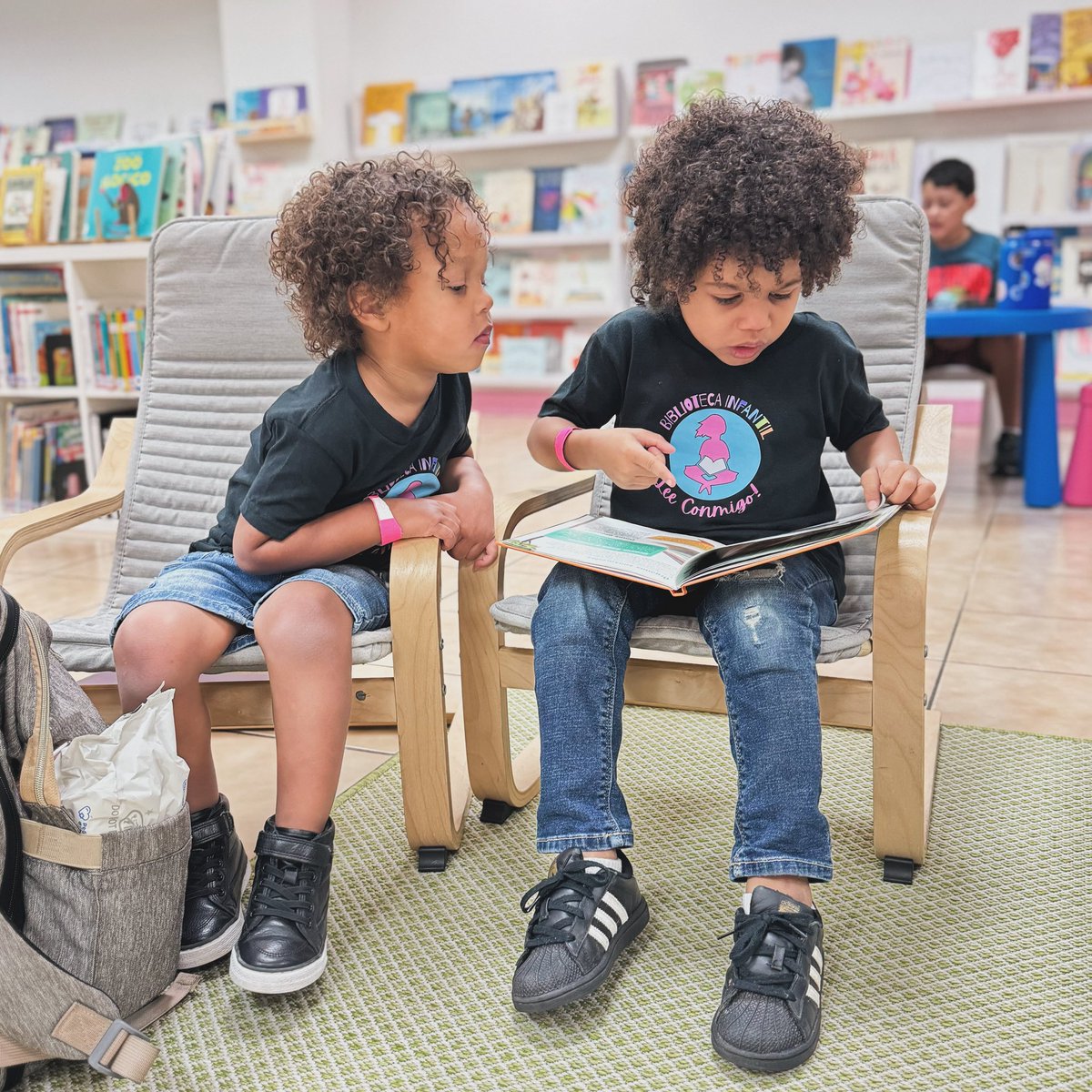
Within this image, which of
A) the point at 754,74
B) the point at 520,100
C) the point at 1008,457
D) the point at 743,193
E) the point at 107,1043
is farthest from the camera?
the point at 520,100

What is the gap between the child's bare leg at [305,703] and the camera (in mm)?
1200

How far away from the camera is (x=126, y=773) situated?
1.10 meters

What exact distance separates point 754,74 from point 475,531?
14.7 ft

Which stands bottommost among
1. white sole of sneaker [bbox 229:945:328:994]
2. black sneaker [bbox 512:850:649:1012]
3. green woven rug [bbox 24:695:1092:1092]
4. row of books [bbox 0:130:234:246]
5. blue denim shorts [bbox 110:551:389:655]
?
green woven rug [bbox 24:695:1092:1092]

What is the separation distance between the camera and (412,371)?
1.36 metres

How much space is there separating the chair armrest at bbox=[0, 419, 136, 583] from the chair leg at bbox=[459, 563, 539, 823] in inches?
22.3

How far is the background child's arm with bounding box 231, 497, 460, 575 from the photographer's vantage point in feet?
4.22

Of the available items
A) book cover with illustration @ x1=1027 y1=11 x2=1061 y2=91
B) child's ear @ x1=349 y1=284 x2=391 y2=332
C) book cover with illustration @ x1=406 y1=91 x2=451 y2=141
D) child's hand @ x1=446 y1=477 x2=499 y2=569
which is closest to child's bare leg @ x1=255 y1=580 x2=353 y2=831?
child's hand @ x1=446 y1=477 x2=499 y2=569

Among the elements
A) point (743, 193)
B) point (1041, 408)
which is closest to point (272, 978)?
point (743, 193)

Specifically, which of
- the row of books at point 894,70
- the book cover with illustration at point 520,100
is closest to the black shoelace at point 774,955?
the row of books at point 894,70

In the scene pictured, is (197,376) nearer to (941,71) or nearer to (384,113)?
(941,71)

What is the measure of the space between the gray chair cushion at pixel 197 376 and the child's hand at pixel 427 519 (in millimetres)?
540

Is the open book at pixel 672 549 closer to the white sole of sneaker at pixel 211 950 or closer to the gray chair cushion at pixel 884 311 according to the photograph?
the gray chair cushion at pixel 884 311

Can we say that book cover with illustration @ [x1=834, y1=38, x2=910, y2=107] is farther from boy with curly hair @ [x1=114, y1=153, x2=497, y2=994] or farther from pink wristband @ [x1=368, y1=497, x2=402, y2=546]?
pink wristband @ [x1=368, y1=497, x2=402, y2=546]
